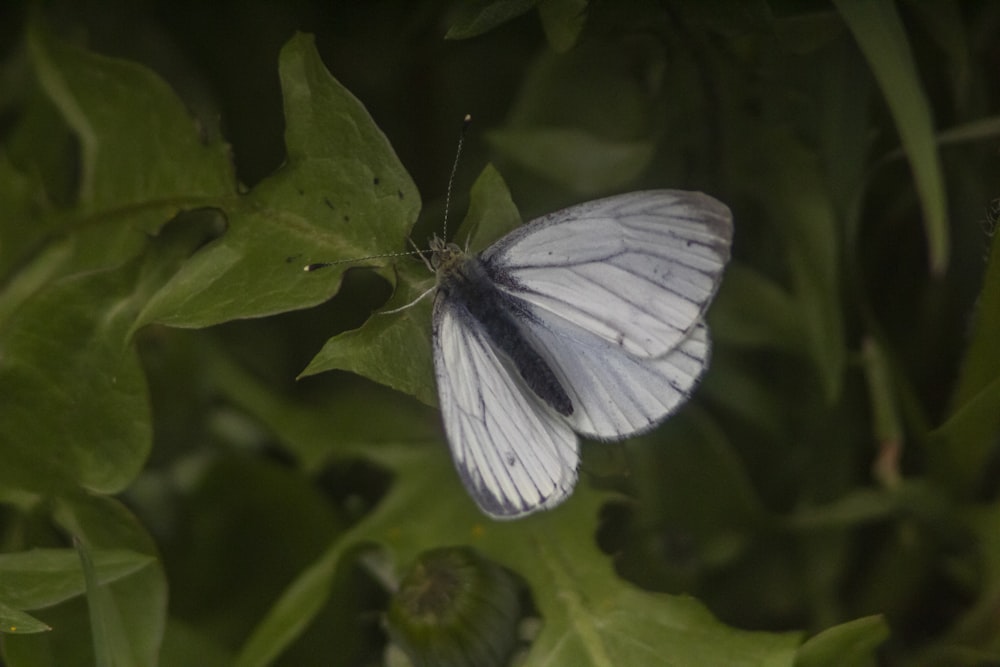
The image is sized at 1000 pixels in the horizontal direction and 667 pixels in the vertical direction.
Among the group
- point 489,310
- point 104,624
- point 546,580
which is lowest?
point 546,580

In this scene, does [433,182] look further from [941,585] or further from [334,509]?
[941,585]

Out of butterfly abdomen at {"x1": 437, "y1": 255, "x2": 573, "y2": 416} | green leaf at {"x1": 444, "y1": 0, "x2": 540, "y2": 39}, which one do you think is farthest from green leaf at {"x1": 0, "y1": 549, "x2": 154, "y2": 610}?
green leaf at {"x1": 444, "y1": 0, "x2": 540, "y2": 39}

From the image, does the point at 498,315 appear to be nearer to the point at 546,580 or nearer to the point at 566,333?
the point at 566,333

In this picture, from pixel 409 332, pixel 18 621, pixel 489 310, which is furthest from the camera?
pixel 489 310

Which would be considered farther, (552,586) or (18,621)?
(552,586)

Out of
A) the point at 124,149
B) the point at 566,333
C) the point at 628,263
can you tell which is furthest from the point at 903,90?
the point at 124,149

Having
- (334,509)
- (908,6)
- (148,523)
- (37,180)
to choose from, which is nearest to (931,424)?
(908,6)
